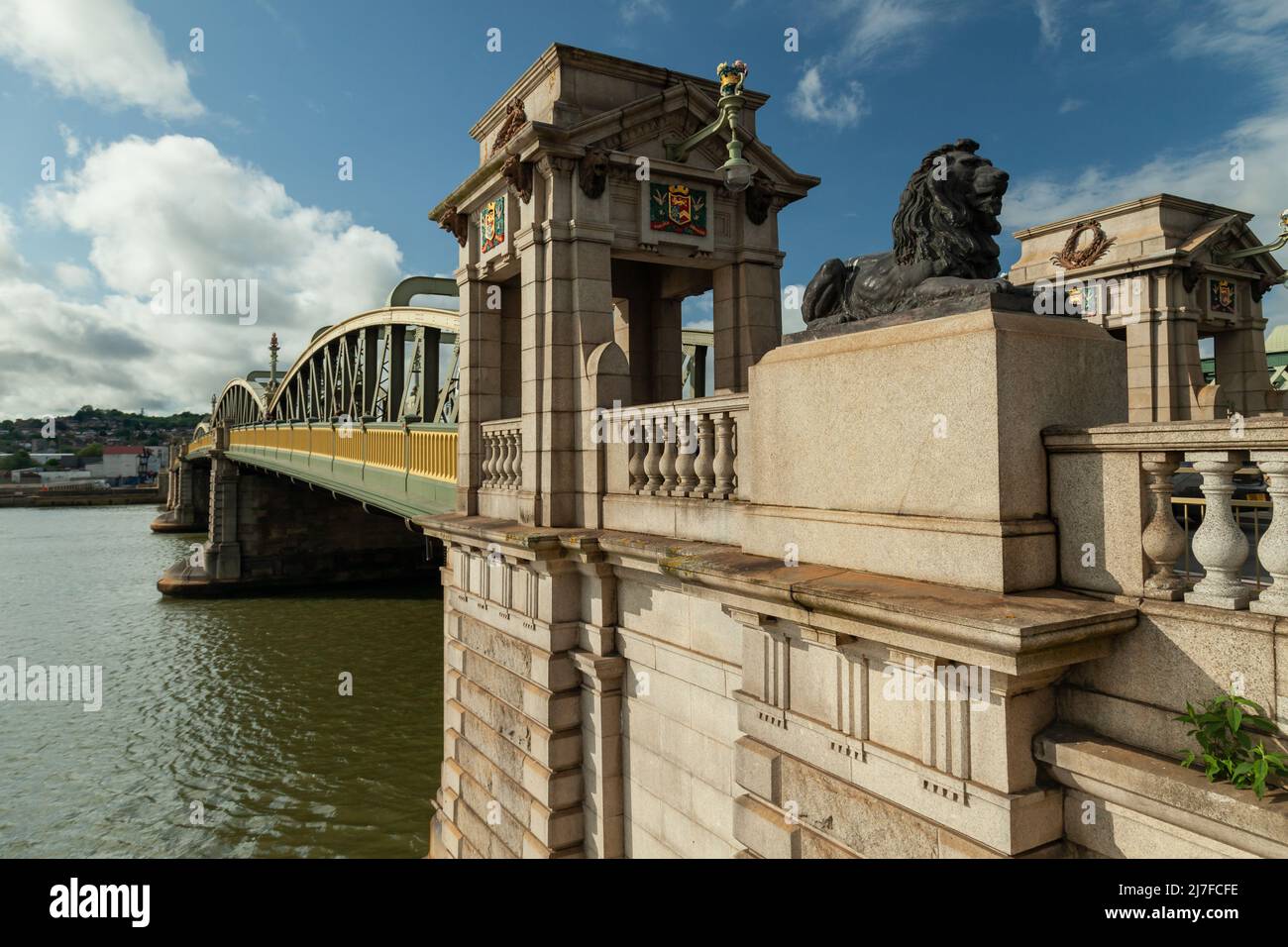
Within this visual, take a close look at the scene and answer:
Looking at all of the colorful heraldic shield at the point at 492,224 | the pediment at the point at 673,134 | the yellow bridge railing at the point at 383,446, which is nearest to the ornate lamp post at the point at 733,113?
the pediment at the point at 673,134

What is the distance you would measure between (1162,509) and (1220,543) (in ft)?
0.90

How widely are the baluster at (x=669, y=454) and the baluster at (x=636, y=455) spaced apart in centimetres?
38

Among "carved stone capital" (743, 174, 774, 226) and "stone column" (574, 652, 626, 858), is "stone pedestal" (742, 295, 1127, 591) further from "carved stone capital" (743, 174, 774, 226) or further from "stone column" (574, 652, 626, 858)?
"carved stone capital" (743, 174, 774, 226)

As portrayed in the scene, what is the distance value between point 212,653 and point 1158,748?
26.9 metres

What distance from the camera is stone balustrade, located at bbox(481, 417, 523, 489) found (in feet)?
29.7

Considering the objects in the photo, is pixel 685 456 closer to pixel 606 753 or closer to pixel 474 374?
pixel 606 753

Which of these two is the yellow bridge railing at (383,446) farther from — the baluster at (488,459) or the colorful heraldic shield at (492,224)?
the colorful heraldic shield at (492,224)

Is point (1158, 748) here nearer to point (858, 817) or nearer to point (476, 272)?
point (858, 817)

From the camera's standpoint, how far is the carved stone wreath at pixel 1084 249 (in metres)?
15.0

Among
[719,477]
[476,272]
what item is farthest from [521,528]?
[476,272]

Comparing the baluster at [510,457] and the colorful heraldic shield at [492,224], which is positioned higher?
the colorful heraldic shield at [492,224]

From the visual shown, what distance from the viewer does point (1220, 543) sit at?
3.32 metres

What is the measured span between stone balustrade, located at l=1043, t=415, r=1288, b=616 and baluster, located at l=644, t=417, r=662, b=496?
359cm

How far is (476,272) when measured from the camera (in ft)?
33.2
